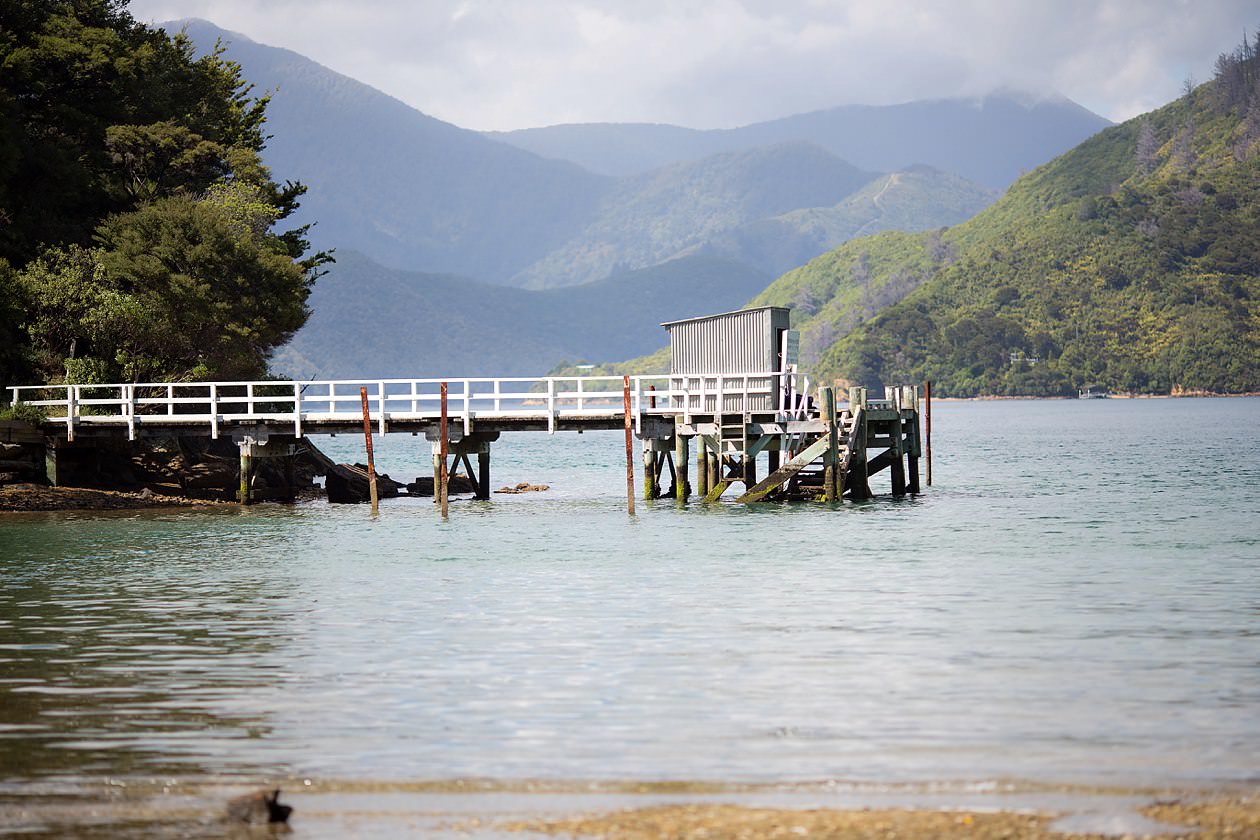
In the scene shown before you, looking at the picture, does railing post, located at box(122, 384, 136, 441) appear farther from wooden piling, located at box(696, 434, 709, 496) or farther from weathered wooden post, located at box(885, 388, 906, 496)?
weathered wooden post, located at box(885, 388, 906, 496)

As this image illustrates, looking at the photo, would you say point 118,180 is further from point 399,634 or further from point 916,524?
point 399,634

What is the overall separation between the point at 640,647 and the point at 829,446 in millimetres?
21325

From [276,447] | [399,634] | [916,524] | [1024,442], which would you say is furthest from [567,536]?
[1024,442]

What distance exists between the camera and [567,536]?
113 feet

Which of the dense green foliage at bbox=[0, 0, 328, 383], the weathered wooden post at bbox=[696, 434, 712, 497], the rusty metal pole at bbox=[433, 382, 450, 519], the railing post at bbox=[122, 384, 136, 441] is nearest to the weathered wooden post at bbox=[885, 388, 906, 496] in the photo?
the weathered wooden post at bbox=[696, 434, 712, 497]

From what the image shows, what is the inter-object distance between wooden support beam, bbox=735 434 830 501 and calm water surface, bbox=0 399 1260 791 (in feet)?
2.24

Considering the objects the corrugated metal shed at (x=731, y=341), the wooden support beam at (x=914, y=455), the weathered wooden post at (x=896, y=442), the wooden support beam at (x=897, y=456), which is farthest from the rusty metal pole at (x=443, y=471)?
the wooden support beam at (x=914, y=455)

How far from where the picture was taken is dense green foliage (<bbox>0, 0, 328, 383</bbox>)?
4688cm

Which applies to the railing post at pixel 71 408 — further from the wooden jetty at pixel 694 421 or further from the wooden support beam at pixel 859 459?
the wooden support beam at pixel 859 459

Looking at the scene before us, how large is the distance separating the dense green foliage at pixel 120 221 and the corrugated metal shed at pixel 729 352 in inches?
608

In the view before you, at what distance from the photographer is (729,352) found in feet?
138

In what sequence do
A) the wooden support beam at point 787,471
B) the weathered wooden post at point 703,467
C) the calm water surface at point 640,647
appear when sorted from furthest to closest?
the weathered wooden post at point 703,467 → the wooden support beam at point 787,471 → the calm water surface at point 640,647

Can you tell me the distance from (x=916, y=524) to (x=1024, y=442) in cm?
6536

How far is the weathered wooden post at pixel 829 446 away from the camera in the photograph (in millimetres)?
38875
